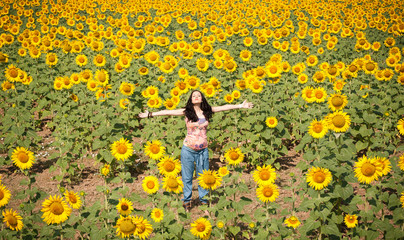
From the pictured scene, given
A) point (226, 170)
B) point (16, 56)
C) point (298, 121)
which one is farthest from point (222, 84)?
point (16, 56)

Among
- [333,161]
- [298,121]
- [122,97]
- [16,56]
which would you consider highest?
[16,56]

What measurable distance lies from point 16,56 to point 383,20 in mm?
17542

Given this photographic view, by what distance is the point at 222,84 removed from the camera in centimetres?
771

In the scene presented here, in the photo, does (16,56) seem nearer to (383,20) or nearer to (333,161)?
(333,161)

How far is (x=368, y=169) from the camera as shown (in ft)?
11.5

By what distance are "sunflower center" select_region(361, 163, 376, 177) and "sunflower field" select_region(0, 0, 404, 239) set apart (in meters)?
0.02

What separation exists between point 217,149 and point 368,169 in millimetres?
4062

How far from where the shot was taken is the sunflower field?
12.0 ft

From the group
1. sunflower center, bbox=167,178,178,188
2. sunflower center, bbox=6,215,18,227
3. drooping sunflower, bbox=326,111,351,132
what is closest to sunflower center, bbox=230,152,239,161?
sunflower center, bbox=167,178,178,188

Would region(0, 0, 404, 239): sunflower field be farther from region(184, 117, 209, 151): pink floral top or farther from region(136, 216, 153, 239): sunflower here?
region(184, 117, 209, 151): pink floral top

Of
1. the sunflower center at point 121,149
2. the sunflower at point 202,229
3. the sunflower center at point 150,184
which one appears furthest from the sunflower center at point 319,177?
the sunflower center at point 121,149

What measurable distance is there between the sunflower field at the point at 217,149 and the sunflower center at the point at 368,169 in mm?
16

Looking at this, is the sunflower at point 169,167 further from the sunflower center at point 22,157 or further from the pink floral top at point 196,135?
the sunflower center at point 22,157

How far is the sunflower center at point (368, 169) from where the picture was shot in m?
3.50
